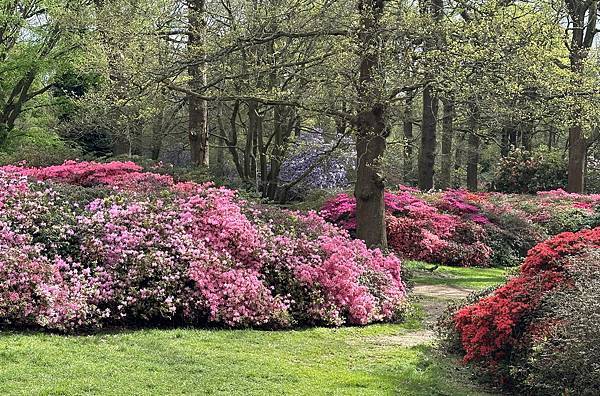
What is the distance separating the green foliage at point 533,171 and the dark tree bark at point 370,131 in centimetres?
1361

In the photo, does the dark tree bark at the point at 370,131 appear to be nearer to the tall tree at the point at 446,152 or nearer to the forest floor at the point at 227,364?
the forest floor at the point at 227,364

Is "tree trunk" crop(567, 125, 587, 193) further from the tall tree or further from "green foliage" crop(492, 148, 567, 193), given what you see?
the tall tree

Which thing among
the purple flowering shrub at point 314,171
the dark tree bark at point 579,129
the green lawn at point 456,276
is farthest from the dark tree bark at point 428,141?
the dark tree bark at point 579,129

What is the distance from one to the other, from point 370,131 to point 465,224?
5.43 meters

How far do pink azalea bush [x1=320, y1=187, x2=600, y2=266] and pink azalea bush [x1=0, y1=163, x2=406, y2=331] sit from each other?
18.3ft

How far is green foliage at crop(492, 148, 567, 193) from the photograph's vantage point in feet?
76.2

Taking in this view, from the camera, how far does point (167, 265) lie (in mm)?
6977

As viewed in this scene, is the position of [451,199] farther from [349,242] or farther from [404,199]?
[349,242]

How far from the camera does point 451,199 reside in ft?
54.3

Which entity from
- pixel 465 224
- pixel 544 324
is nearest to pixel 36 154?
pixel 465 224

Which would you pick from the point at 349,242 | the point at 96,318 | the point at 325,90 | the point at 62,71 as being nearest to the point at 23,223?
the point at 96,318

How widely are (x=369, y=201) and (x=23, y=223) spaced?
18.2 ft

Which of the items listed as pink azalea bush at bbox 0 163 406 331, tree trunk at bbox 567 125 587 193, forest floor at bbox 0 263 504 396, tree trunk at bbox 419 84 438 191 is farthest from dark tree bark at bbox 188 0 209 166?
tree trunk at bbox 567 125 587 193

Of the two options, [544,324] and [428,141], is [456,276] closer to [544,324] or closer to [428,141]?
[428,141]
